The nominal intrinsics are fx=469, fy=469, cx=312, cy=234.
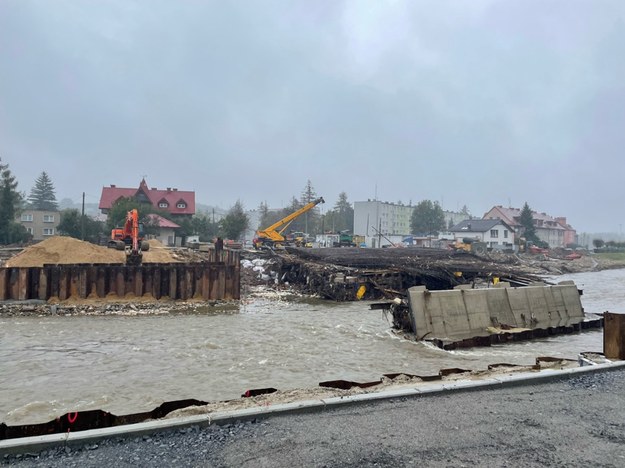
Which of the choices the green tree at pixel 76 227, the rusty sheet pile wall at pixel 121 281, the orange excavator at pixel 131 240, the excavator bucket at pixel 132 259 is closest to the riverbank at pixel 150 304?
the rusty sheet pile wall at pixel 121 281

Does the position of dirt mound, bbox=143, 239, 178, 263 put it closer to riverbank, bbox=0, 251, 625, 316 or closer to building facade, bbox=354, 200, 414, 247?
riverbank, bbox=0, 251, 625, 316

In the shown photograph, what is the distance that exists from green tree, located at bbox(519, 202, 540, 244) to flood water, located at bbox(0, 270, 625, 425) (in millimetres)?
75038

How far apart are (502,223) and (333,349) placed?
75.5 m

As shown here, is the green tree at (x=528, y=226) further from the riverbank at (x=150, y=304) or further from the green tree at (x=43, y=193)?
the green tree at (x=43, y=193)

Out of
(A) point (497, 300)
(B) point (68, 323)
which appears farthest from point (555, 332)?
(B) point (68, 323)

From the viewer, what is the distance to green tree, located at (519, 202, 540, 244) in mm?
86062

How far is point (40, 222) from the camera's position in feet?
212

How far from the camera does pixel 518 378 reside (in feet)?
22.4

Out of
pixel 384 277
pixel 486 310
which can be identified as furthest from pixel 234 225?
pixel 486 310

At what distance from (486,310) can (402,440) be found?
40.4 ft

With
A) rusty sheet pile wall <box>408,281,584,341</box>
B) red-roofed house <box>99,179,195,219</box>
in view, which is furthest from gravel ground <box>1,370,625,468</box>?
red-roofed house <box>99,179,195,219</box>

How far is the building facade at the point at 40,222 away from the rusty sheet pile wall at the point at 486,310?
62292 mm

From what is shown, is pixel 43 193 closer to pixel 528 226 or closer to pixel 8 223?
pixel 8 223

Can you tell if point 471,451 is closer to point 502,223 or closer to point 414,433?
point 414,433
